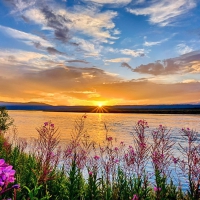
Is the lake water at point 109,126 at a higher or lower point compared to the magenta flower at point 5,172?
lower

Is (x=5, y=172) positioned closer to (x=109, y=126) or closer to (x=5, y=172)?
(x=5, y=172)

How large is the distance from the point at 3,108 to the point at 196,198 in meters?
29.7

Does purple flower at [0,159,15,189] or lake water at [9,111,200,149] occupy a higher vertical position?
purple flower at [0,159,15,189]

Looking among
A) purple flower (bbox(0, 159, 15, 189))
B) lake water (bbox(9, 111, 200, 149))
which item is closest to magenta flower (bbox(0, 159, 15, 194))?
purple flower (bbox(0, 159, 15, 189))

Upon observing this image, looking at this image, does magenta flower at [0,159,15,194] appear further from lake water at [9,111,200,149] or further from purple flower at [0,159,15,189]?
lake water at [9,111,200,149]

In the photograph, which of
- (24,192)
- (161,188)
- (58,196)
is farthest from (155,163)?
(24,192)

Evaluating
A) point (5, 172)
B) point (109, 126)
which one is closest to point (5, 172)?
point (5, 172)

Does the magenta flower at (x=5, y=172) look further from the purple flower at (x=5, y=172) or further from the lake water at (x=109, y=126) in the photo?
the lake water at (x=109, y=126)

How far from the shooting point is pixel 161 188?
6848mm

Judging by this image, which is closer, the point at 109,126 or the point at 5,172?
the point at 5,172

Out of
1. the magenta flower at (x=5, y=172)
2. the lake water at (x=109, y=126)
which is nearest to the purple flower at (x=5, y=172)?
the magenta flower at (x=5, y=172)

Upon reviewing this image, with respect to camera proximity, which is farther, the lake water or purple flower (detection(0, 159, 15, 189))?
the lake water

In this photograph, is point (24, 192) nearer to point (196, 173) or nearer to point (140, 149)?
point (140, 149)

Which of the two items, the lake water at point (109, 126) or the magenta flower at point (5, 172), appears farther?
the lake water at point (109, 126)
